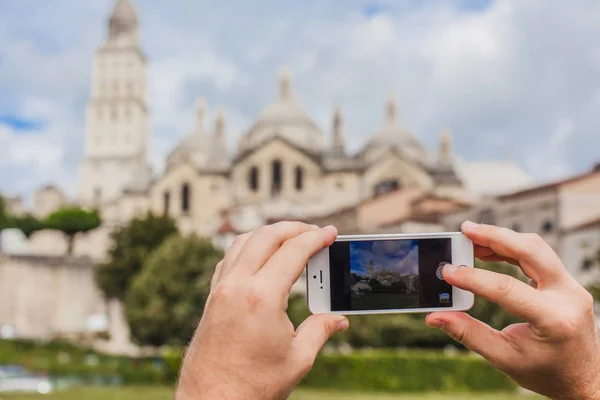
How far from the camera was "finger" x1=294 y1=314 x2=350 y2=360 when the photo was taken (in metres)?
1.69

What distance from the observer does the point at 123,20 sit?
9856 cm

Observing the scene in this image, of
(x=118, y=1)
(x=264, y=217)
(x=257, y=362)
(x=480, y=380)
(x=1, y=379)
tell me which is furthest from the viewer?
(x=118, y=1)

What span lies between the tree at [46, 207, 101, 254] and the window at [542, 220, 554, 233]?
37.4 meters

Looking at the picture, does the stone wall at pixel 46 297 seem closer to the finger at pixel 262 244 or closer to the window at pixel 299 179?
the window at pixel 299 179

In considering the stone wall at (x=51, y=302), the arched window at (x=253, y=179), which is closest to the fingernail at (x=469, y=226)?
the stone wall at (x=51, y=302)

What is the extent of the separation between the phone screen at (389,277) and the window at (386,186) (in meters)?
61.5

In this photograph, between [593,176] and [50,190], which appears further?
[50,190]

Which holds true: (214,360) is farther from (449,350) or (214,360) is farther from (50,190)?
(50,190)

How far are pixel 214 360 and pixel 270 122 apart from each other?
235ft

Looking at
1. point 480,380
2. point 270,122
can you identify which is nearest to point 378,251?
point 480,380

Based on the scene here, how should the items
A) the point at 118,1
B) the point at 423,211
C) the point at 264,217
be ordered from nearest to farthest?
the point at 423,211 < the point at 264,217 < the point at 118,1

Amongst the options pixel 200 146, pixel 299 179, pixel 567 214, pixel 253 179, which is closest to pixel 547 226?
pixel 567 214

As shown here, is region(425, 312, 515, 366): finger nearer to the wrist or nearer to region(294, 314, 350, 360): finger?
region(294, 314, 350, 360): finger

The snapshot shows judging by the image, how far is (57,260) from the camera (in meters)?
52.2
